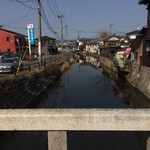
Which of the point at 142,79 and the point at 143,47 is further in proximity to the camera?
the point at 143,47

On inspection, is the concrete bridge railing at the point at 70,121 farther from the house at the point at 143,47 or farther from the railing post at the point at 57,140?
the house at the point at 143,47

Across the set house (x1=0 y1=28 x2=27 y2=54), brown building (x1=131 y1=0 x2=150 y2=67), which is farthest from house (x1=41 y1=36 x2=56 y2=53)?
brown building (x1=131 y1=0 x2=150 y2=67)

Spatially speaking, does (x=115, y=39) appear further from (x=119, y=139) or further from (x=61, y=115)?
(x=61, y=115)

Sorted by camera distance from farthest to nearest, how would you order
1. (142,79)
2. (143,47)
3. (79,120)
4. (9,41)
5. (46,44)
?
(46,44) → (9,41) → (143,47) → (142,79) → (79,120)

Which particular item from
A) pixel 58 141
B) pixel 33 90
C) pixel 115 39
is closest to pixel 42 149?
pixel 58 141

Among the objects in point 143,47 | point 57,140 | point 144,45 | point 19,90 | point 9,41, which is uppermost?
point 9,41


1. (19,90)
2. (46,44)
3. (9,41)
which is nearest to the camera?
(19,90)

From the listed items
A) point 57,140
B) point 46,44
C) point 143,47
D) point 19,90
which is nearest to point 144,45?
point 143,47

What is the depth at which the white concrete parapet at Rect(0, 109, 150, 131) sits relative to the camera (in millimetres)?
2299

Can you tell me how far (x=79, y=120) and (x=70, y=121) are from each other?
5.7 inches

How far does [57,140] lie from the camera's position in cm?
241

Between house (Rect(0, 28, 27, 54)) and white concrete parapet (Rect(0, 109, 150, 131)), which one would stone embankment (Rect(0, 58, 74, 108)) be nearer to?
white concrete parapet (Rect(0, 109, 150, 131))

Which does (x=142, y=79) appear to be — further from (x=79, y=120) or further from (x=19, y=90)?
(x=79, y=120)

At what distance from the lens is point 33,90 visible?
14211 millimetres
